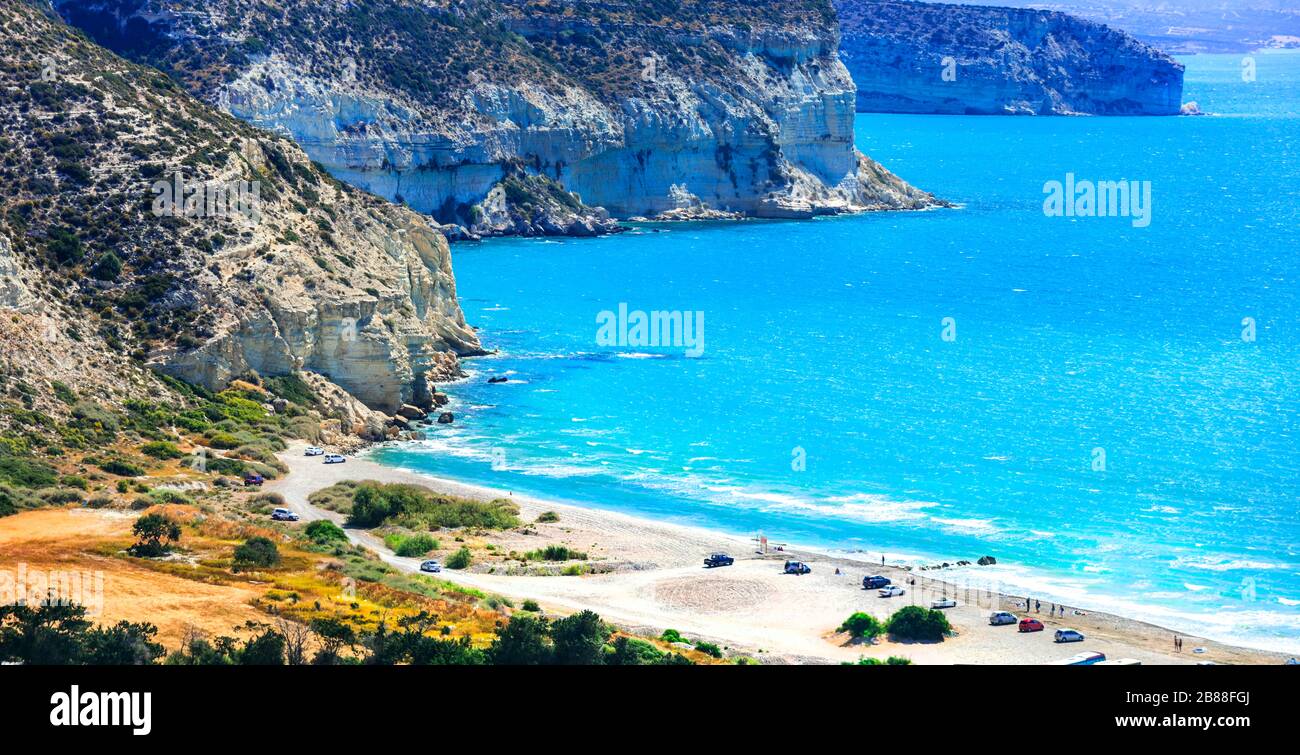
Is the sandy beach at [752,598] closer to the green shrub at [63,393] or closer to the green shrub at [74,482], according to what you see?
the green shrub at [74,482]

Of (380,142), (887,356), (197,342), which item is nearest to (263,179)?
(197,342)

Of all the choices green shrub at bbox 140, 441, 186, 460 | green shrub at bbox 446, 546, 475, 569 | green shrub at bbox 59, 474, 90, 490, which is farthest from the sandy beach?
green shrub at bbox 59, 474, 90, 490

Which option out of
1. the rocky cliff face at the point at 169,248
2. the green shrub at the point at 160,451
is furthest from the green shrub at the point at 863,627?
the rocky cliff face at the point at 169,248

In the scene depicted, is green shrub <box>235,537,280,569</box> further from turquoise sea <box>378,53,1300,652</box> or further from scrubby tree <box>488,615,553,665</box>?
turquoise sea <box>378,53,1300,652</box>

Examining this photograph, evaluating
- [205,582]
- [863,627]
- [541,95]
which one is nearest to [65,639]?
[205,582]

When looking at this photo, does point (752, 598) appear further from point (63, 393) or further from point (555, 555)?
point (63, 393)
